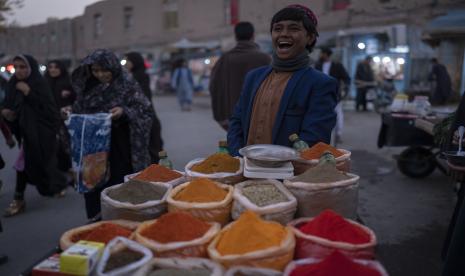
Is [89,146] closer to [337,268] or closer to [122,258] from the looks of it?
[122,258]

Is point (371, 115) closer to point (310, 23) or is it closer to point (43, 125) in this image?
point (43, 125)

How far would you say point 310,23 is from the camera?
2.58 metres

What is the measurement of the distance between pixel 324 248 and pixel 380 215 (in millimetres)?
3674

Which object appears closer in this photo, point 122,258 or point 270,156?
point 122,258

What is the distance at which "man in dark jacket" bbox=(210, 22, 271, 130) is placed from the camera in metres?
5.02

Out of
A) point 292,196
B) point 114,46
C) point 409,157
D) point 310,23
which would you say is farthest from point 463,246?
point 114,46

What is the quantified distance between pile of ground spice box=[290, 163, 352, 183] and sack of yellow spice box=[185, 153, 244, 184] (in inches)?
12.0

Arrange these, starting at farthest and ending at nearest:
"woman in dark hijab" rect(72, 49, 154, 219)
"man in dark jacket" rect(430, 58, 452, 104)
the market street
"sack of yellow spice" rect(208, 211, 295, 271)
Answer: "man in dark jacket" rect(430, 58, 452, 104), the market street, "woman in dark hijab" rect(72, 49, 154, 219), "sack of yellow spice" rect(208, 211, 295, 271)

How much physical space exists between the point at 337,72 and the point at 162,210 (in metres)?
8.44

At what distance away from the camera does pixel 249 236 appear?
4.98ft

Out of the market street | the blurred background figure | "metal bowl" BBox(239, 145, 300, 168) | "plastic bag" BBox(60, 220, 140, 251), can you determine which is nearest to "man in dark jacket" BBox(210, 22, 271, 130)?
the market street

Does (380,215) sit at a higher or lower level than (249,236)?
lower

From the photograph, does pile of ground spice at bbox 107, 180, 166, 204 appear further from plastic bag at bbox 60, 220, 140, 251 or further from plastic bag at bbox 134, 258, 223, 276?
plastic bag at bbox 134, 258, 223, 276

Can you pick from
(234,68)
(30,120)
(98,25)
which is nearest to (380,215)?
(234,68)
